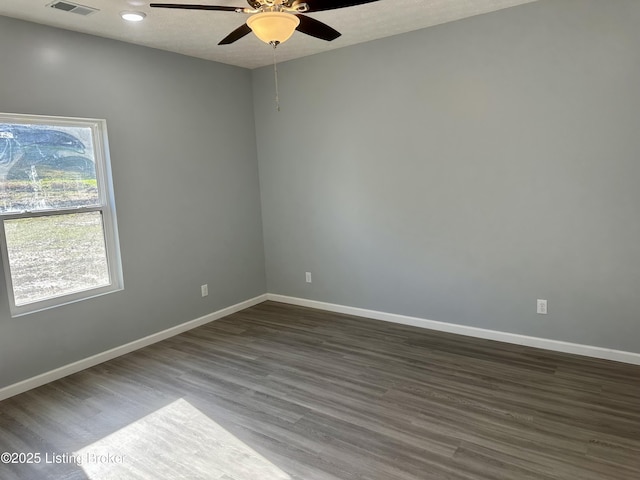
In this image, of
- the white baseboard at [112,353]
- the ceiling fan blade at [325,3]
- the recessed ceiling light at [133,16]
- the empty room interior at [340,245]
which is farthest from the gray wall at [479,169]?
the recessed ceiling light at [133,16]

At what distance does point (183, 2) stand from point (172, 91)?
132cm

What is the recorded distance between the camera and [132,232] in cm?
380

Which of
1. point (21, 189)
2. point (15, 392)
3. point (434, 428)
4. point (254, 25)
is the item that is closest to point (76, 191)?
point (21, 189)

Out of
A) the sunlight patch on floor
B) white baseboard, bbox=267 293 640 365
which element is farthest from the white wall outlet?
the sunlight patch on floor

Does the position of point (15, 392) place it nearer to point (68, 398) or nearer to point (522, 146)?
point (68, 398)

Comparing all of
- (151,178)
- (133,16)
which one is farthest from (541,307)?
(133,16)

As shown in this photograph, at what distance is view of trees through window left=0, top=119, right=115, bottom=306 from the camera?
3.10 meters

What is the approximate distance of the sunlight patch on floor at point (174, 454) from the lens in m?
2.21

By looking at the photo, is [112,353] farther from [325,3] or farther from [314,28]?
[325,3]

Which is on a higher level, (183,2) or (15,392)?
(183,2)

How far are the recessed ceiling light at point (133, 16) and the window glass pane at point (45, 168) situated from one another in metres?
0.97

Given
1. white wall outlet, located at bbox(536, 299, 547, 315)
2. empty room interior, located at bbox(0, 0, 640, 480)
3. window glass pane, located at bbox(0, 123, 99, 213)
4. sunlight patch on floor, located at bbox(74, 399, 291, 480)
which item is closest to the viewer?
sunlight patch on floor, located at bbox(74, 399, 291, 480)

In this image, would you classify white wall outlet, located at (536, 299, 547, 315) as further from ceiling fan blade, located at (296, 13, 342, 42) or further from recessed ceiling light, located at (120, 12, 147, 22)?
recessed ceiling light, located at (120, 12, 147, 22)

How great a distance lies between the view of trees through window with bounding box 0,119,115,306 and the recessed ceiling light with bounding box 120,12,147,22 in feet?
3.18
